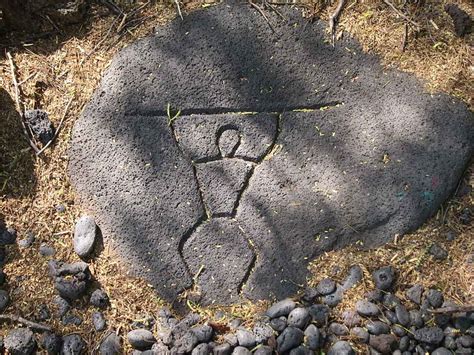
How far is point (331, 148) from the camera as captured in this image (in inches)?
134

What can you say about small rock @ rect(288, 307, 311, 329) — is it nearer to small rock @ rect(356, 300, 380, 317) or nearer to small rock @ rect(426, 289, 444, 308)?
small rock @ rect(356, 300, 380, 317)

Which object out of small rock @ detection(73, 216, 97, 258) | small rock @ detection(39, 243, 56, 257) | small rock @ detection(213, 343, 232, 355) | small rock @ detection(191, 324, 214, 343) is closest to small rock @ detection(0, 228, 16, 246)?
small rock @ detection(39, 243, 56, 257)

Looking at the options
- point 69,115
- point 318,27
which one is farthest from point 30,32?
point 318,27

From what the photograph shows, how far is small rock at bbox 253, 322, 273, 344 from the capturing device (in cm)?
306

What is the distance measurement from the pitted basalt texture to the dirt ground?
74 mm

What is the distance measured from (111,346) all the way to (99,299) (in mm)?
244

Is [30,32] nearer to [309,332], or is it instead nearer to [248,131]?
[248,131]

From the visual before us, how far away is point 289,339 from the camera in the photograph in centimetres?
301

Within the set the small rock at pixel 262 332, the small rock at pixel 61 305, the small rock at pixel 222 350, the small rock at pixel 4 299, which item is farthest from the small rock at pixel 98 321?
the small rock at pixel 262 332

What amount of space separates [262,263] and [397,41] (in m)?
1.47

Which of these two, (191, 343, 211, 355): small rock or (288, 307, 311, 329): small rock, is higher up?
(288, 307, 311, 329): small rock

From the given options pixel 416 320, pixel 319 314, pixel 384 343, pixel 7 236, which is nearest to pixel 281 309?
pixel 319 314

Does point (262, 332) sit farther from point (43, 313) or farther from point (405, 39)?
point (405, 39)

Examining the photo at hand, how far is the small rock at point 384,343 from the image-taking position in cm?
300
